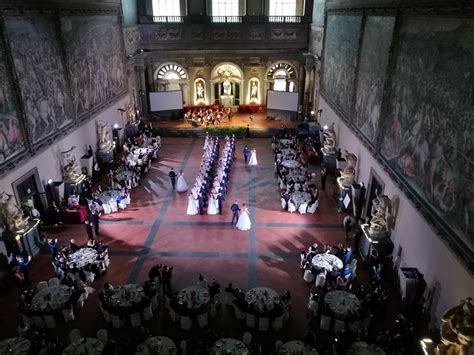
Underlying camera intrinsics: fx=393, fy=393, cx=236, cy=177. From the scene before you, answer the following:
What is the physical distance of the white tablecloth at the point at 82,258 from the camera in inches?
528

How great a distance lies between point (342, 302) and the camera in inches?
456

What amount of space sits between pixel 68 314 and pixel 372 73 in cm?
1456

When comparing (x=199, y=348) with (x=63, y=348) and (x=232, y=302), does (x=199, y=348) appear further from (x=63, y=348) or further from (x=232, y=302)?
(x=63, y=348)

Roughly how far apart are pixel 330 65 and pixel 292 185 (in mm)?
9790

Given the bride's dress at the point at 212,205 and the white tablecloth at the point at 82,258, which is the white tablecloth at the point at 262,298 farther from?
the bride's dress at the point at 212,205

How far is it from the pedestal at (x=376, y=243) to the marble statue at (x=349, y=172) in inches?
161

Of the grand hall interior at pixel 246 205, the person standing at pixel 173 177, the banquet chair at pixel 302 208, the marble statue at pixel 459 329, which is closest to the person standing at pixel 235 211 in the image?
the grand hall interior at pixel 246 205

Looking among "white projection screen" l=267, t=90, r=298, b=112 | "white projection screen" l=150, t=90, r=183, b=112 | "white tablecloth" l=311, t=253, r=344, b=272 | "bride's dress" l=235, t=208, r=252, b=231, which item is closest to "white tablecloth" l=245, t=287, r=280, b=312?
"white tablecloth" l=311, t=253, r=344, b=272

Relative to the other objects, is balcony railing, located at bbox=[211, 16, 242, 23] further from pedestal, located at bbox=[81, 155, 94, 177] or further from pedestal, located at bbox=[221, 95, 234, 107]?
pedestal, located at bbox=[81, 155, 94, 177]

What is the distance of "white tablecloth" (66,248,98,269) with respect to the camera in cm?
1342

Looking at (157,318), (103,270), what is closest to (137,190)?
(103,270)

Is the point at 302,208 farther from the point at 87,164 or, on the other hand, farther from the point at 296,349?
the point at 87,164

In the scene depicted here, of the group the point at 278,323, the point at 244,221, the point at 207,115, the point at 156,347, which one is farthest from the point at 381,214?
the point at 207,115

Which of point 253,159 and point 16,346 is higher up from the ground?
point 16,346
